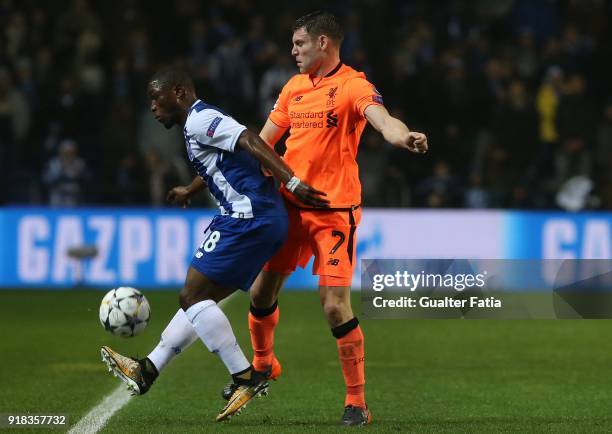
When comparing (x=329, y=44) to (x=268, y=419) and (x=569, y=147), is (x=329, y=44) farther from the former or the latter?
(x=569, y=147)

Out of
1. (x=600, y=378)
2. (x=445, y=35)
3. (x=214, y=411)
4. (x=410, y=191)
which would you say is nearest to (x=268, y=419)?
(x=214, y=411)

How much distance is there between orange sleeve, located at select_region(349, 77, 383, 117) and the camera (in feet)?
22.9

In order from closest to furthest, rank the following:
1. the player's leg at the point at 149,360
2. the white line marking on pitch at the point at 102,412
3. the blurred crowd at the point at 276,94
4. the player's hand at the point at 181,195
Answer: the white line marking on pitch at the point at 102,412
the player's leg at the point at 149,360
the player's hand at the point at 181,195
the blurred crowd at the point at 276,94

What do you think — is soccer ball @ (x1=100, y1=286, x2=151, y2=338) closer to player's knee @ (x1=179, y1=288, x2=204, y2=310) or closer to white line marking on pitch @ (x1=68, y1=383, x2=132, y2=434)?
white line marking on pitch @ (x1=68, y1=383, x2=132, y2=434)

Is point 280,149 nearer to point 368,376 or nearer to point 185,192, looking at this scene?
point 368,376

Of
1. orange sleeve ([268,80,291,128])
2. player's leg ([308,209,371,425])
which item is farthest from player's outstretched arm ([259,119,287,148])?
player's leg ([308,209,371,425])

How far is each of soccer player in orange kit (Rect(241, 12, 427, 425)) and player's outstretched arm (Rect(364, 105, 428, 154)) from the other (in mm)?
28

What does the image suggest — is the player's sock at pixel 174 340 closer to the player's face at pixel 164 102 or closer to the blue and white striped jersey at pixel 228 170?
the blue and white striped jersey at pixel 228 170

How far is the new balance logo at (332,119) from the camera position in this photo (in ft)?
23.6

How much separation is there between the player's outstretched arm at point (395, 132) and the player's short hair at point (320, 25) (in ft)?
1.95

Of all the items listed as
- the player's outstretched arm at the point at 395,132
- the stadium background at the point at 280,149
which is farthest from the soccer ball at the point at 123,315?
the stadium background at the point at 280,149

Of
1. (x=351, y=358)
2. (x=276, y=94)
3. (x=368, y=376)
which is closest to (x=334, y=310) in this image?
(x=351, y=358)

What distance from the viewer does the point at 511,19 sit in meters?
20.2

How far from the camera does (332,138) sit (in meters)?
7.23
